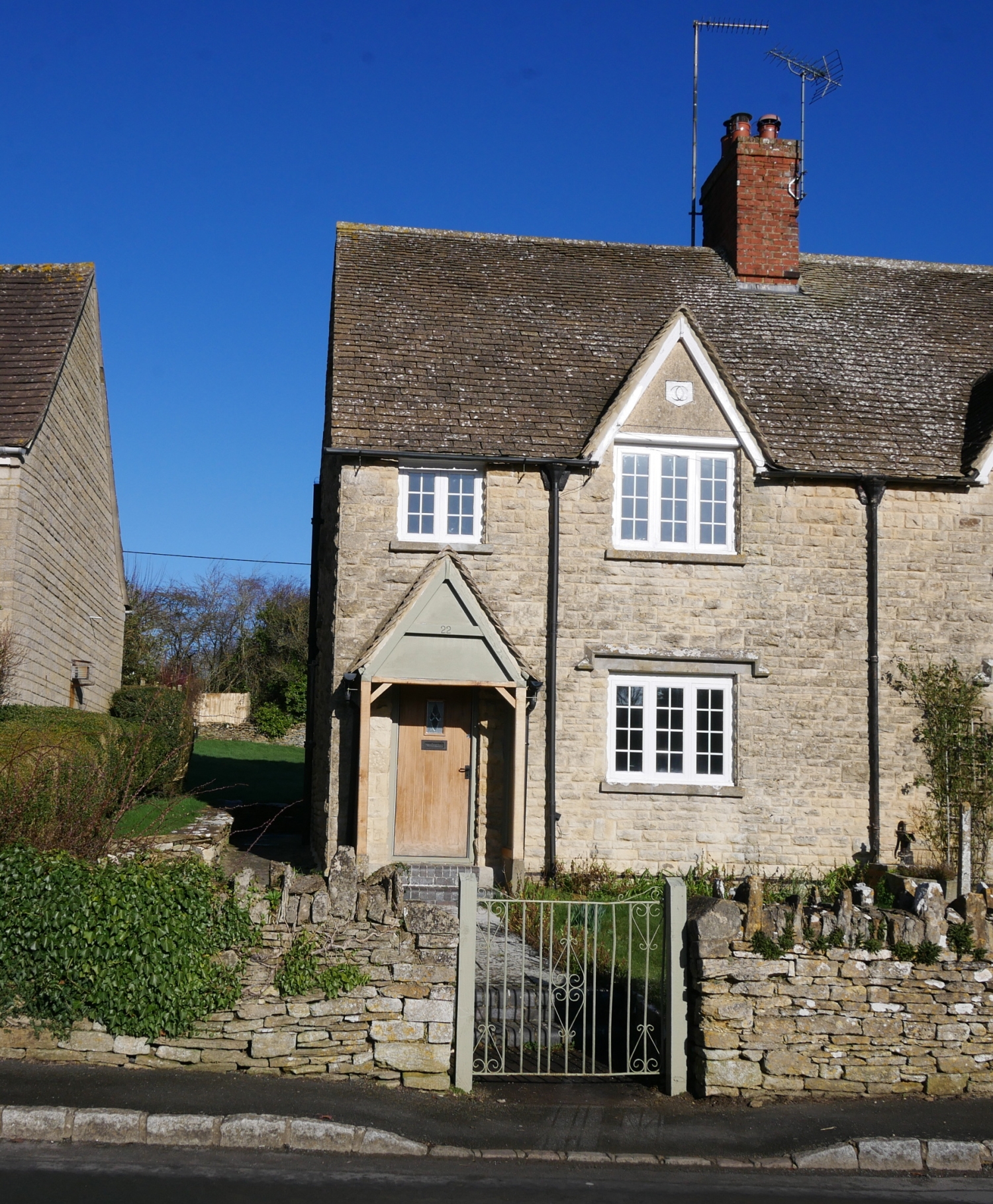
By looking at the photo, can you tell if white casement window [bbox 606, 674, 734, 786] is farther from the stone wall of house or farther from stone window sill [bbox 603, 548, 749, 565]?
stone window sill [bbox 603, 548, 749, 565]

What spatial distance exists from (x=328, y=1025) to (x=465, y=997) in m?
0.99

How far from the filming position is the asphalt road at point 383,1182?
20.4ft

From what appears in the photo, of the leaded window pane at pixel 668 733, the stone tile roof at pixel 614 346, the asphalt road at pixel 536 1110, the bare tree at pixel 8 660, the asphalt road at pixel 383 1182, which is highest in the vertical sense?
the stone tile roof at pixel 614 346

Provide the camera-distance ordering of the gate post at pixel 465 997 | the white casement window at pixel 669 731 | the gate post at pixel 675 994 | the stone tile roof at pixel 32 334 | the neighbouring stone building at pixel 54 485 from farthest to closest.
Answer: the stone tile roof at pixel 32 334 → the neighbouring stone building at pixel 54 485 → the white casement window at pixel 669 731 → the gate post at pixel 675 994 → the gate post at pixel 465 997

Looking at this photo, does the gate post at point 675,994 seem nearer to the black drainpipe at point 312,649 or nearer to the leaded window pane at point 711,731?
the leaded window pane at point 711,731

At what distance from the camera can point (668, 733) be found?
15.9 metres

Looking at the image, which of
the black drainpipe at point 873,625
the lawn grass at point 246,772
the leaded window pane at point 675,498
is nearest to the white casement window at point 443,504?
the leaded window pane at point 675,498

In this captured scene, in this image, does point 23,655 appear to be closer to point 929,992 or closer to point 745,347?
point 745,347

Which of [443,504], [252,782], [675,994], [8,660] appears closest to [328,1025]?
[675,994]

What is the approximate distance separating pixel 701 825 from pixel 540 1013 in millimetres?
8068

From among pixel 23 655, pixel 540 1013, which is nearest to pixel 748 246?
pixel 23 655

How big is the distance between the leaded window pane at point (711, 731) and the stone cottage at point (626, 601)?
39 mm

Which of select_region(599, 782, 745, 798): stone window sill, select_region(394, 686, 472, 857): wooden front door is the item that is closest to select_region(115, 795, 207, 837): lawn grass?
select_region(394, 686, 472, 857): wooden front door

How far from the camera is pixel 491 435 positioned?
15961 millimetres
